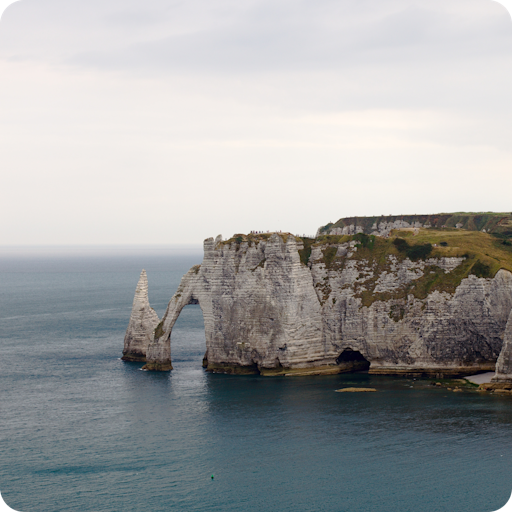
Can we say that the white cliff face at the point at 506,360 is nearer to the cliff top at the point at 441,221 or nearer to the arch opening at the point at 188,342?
the arch opening at the point at 188,342

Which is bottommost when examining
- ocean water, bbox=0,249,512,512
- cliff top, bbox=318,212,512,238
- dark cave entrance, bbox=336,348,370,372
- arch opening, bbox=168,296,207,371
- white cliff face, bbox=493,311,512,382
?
ocean water, bbox=0,249,512,512

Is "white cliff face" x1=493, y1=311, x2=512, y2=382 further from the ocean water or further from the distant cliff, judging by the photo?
the distant cliff

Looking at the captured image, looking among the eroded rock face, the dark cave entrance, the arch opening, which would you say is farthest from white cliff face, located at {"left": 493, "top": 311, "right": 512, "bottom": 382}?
the arch opening

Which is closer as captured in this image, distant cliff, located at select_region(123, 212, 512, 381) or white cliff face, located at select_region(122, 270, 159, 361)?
distant cliff, located at select_region(123, 212, 512, 381)

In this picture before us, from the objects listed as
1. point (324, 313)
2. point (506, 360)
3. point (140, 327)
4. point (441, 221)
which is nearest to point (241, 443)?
point (324, 313)

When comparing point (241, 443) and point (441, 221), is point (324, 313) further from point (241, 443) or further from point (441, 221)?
point (441, 221)

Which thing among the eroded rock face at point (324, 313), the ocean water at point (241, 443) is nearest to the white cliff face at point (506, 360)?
the ocean water at point (241, 443)

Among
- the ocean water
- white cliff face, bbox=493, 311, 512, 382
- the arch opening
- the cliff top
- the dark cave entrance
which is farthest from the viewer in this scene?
the cliff top
